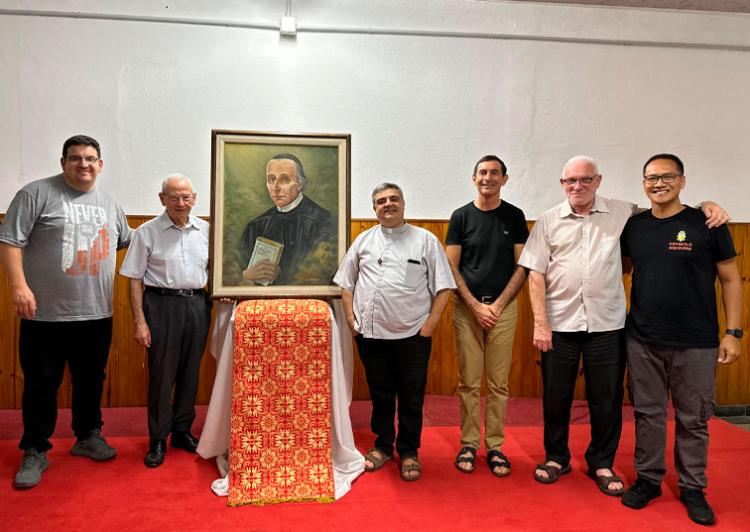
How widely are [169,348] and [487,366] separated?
1812mm

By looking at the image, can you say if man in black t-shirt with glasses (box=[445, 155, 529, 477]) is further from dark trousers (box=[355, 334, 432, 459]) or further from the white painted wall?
the white painted wall

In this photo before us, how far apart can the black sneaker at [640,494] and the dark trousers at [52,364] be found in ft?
9.39

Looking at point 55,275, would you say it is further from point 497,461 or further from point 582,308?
point 582,308

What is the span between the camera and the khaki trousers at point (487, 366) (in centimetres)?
271

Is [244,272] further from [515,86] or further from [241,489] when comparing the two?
[515,86]

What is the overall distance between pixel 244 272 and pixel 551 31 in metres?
3.15

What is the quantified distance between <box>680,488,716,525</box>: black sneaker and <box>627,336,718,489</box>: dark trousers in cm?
3

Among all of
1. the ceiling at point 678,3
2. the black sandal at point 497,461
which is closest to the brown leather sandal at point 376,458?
the black sandal at point 497,461

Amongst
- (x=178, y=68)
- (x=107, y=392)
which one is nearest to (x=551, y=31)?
(x=178, y=68)

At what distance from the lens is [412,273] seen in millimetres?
2590

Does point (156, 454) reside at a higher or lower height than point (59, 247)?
lower

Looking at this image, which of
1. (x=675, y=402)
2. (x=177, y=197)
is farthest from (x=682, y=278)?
(x=177, y=197)

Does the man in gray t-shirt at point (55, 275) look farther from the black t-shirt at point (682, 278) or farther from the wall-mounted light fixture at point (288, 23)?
the black t-shirt at point (682, 278)

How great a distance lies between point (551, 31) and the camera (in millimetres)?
3916
